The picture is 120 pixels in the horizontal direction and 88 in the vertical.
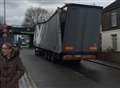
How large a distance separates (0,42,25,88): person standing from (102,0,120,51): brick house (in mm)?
30754

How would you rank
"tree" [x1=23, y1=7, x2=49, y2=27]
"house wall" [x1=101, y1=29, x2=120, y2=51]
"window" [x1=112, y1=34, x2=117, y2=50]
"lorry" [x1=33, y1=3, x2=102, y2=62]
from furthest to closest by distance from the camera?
"tree" [x1=23, y1=7, x2=49, y2=27]
"window" [x1=112, y1=34, x2=117, y2=50]
"house wall" [x1=101, y1=29, x2=120, y2=51]
"lorry" [x1=33, y1=3, x2=102, y2=62]

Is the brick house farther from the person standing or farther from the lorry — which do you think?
the person standing

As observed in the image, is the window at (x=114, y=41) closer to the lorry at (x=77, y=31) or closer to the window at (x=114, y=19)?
the window at (x=114, y=19)

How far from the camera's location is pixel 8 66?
19.2ft

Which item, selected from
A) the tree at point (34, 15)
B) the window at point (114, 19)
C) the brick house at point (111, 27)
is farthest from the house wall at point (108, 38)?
the tree at point (34, 15)

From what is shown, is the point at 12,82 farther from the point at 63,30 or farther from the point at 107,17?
the point at 107,17

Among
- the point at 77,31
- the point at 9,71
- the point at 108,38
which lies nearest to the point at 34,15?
the point at 108,38

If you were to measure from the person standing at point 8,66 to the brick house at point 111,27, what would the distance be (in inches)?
1211

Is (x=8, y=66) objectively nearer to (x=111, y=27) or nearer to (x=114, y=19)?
(x=114, y=19)

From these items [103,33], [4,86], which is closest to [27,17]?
[103,33]

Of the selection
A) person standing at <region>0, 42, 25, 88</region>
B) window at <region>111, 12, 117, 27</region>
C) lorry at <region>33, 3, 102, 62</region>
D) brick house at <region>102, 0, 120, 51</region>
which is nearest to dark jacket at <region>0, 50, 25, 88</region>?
person standing at <region>0, 42, 25, 88</region>

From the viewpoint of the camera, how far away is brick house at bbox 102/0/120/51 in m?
36.4

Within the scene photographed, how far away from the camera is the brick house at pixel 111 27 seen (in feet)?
119

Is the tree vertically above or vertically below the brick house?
above
